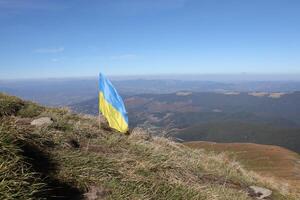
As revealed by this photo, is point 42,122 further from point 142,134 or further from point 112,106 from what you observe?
point 142,134

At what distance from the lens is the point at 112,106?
10.6 metres

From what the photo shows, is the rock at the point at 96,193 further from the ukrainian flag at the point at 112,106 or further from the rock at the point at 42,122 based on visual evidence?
the ukrainian flag at the point at 112,106

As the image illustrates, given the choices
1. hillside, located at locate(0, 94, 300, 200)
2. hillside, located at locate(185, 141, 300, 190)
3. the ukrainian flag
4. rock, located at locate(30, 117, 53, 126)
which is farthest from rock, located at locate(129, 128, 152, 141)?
hillside, located at locate(185, 141, 300, 190)

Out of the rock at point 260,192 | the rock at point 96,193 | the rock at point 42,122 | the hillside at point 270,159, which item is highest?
the rock at point 42,122

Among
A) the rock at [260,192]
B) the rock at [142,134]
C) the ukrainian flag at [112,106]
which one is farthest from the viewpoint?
the rock at [142,134]

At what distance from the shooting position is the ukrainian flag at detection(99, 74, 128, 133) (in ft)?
34.0

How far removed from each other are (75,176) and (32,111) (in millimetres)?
6086

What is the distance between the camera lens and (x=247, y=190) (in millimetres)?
10070

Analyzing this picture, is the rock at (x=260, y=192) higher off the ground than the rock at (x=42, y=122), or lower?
lower

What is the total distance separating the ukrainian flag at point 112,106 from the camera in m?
10.4

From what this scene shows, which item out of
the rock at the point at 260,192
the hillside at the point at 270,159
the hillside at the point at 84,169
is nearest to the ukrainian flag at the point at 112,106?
the hillside at the point at 84,169

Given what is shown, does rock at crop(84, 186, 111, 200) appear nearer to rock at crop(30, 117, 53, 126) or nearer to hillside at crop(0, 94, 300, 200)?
hillside at crop(0, 94, 300, 200)

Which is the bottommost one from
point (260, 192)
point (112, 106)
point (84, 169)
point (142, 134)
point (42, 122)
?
point (260, 192)

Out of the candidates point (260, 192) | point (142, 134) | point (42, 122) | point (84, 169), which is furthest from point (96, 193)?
point (142, 134)
